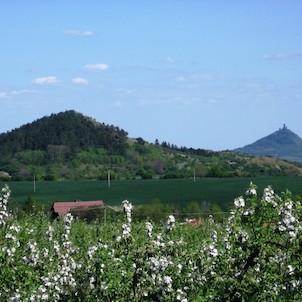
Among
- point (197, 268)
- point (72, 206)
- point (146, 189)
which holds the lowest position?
point (72, 206)

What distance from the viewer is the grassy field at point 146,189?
140m

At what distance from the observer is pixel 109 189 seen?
168 m

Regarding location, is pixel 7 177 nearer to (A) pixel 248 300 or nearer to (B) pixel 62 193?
(B) pixel 62 193

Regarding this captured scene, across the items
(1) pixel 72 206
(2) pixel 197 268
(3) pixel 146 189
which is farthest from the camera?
(3) pixel 146 189

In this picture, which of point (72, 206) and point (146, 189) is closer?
point (72, 206)

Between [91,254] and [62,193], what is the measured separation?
14368 centimetres

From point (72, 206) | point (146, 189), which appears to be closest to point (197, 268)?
point (72, 206)

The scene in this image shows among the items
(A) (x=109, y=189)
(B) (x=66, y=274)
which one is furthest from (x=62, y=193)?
(B) (x=66, y=274)

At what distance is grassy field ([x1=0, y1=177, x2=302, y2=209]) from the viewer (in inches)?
5517

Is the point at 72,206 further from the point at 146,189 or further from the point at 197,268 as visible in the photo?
the point at 146,189

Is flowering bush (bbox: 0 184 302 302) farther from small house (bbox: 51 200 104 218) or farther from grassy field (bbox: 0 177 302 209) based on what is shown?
grassy field (bbox: 0 177 302 209)

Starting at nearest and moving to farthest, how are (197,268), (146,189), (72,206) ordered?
(197,268) < (72,206) < (146,189)

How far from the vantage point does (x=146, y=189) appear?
167000mm

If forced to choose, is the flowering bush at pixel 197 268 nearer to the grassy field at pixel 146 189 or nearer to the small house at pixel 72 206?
the small house at pixel 72 206
